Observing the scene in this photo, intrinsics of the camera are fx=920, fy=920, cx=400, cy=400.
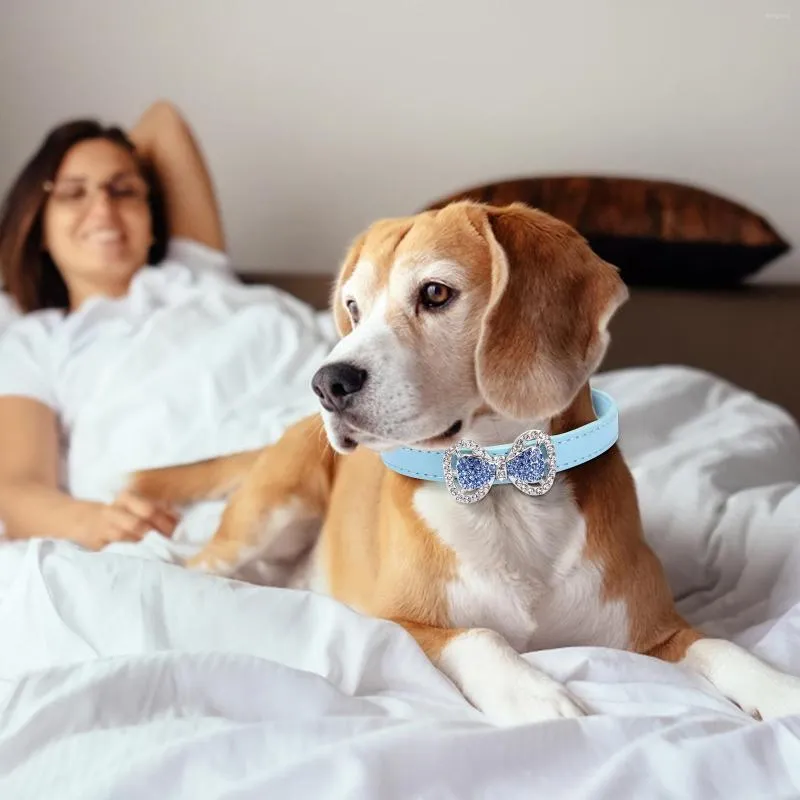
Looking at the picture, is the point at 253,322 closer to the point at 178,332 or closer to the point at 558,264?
the point at 178,332

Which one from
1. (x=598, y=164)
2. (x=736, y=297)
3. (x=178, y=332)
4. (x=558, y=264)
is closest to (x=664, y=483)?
(x=558, y=264)

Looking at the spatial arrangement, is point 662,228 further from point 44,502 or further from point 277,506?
point 44,502

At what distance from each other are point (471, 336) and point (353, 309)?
0.16m

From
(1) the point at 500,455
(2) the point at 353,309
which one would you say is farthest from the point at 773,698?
(2) the point at 353,309

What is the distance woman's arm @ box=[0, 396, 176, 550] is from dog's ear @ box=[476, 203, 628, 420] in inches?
30.8

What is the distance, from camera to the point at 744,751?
2.41 ft

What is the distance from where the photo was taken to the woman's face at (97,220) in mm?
2139

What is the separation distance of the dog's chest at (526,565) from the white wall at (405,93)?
5.62ft

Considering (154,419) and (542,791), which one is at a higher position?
(542,791)

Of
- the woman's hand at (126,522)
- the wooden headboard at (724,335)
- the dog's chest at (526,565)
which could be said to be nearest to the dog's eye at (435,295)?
the dog's chest at (526,565)

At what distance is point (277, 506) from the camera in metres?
1.29

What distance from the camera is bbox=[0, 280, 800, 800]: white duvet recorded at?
2.32 feet

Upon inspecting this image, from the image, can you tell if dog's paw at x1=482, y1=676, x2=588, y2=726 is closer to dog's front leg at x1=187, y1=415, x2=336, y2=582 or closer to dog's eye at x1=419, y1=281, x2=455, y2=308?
dog's eye at x1=419, y1=281, x2=455, y2=308

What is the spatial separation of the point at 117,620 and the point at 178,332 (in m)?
1.08
